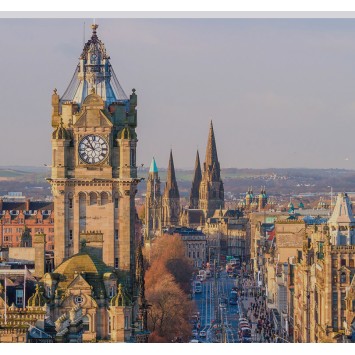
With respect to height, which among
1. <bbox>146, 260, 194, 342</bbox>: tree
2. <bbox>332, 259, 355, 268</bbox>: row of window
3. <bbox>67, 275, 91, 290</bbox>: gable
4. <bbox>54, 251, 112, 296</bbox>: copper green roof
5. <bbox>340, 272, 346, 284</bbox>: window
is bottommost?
<bbox>146, 260, 194, 342</bbox>: tree

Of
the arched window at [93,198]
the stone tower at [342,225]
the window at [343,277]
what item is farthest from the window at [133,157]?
the stone tower at [342,225]

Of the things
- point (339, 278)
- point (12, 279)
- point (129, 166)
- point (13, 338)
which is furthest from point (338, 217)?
point (13, 338)

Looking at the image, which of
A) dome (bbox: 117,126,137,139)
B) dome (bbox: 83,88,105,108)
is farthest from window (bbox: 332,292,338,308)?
dome (bbox: 83,88,105,108)

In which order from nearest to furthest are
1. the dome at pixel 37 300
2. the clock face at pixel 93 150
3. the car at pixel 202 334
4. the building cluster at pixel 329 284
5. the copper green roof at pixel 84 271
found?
the dome at pixel 37 300, the copper green roof at pixel 84 271, the clock face at pixel 93 150, the building cluster at pixel 329 284, the car at pixel 202 334

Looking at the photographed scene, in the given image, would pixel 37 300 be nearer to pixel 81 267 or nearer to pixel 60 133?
pixel 81 267

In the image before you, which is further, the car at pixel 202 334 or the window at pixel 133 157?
the car at pixel 202 334

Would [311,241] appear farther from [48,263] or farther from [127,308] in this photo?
[127,308]

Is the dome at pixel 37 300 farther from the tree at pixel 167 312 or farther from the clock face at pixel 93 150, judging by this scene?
the tree at pixel 167 312

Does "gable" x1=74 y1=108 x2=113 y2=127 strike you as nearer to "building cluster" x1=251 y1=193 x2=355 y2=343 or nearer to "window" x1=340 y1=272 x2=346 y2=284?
"building cluster" x1=251 y1=193 x2=355 y2=343
